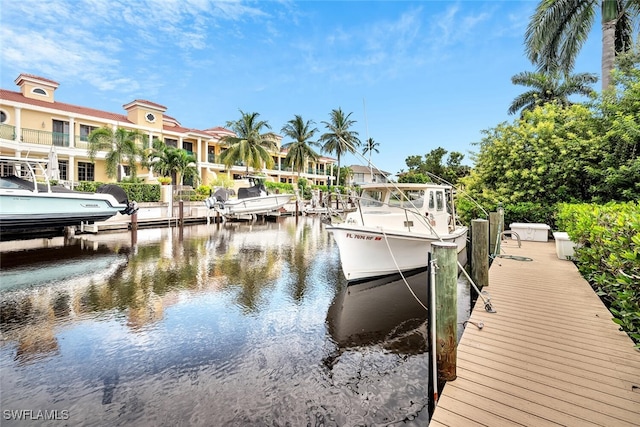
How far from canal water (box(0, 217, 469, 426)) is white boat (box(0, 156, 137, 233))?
2.55 m

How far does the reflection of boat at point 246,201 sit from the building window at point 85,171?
13156 mm

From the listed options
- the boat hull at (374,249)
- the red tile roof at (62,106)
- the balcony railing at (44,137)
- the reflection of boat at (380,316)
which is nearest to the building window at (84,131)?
the red tile roof at (62,106)

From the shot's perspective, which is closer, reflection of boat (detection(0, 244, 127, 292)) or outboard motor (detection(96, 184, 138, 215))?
reflection of boat (detection(0, 244, 127, 292))

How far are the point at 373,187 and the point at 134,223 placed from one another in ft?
41.3

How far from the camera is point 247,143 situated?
3250cm

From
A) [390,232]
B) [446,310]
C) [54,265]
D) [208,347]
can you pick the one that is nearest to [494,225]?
[390,232]

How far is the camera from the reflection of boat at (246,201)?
22.1m

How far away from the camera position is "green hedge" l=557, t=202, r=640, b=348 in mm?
3137

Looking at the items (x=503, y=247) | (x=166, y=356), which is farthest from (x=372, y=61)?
Answer: (x=166, y=356)

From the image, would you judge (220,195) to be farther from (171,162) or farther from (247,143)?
(247,143)

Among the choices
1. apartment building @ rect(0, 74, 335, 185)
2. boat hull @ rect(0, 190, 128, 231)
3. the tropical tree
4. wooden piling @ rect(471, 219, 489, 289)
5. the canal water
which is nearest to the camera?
the canal water

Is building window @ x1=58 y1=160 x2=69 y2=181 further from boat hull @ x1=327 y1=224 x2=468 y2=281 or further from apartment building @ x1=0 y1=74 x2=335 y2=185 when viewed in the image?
boat hull @ x1=327 y1=224 x2=468 y2=281

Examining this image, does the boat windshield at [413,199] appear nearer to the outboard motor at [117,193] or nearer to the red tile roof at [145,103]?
the outboard motor at [117,193]

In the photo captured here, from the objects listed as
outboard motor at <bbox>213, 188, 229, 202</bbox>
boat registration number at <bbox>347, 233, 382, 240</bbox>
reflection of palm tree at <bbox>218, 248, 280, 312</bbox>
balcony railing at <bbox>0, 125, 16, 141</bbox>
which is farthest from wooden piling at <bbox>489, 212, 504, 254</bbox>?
balcony railing at <bbox>0, 125, 16, 141</bbox>
